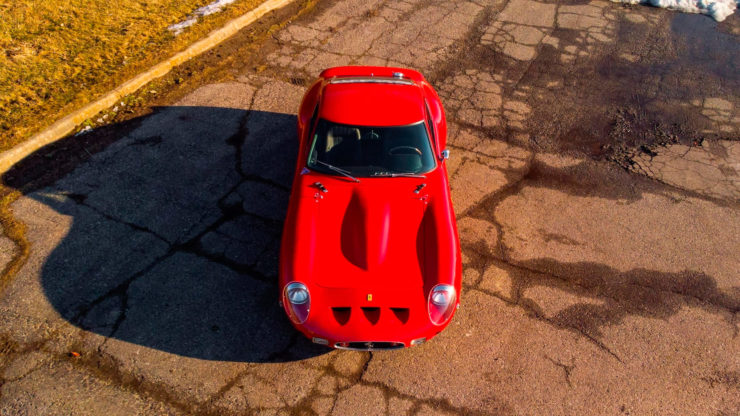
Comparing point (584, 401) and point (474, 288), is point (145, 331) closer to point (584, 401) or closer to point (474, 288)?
point (474, 288)

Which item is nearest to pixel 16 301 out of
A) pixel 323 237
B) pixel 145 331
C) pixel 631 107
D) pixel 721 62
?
pixel 145 331

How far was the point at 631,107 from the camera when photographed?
790 cm

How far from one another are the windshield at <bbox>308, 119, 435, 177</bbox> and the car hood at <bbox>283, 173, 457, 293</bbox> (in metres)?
0.11

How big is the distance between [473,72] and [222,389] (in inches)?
256

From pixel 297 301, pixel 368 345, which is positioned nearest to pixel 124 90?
pixel 297 301

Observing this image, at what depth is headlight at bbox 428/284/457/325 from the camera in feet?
13.6

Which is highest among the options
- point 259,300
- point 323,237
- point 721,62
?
point 323,237

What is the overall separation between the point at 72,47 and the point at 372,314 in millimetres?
7030

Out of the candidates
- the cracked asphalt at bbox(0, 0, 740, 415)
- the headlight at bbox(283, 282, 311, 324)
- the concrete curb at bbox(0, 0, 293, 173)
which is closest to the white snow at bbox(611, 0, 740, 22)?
the cracked asphalt at bbox(0, 0, 740, 415)

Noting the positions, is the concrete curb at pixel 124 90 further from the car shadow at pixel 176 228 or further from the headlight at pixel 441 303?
the headlight at pixel 441 303

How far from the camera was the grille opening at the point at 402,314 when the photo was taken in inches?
161

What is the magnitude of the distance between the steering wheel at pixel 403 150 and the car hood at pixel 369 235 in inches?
11.0

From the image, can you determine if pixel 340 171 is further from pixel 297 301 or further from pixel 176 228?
pixel 176 228

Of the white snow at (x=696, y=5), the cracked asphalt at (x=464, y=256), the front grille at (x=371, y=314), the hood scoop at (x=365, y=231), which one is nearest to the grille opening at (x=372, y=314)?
the front grille at (x=371, y=314)
